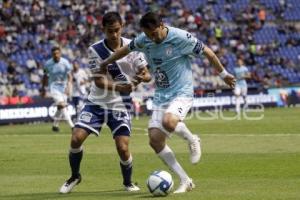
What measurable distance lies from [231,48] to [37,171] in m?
37.6

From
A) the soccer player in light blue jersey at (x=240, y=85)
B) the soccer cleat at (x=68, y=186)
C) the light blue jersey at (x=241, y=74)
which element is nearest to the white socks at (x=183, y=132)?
the soccer cleat at (x=68, y=186)

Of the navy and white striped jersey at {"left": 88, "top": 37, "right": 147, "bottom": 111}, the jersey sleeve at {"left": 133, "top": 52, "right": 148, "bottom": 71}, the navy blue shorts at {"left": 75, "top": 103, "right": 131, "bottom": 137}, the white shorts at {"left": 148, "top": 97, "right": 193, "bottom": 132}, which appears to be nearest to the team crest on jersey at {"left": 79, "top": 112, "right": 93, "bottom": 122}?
the navy blue shorts at {"left": 75, "top": 103, "right": 131, "bottom": 137}

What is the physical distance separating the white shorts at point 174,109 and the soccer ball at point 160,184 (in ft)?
Answer: 2.43

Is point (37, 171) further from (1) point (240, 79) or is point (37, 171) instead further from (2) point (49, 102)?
(1) point (240, 79)

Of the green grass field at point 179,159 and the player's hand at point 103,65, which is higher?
the player's hand at point 103,65

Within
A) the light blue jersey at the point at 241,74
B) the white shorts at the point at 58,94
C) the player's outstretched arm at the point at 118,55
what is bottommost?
the light blue jersey at the point at 241,74

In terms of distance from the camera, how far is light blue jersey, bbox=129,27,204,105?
1218 cm

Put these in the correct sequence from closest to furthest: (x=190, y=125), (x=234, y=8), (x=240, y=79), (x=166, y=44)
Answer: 1. (x=166, y=44)
2. (x=190, y=125)
3. (x=240, y=79)
4. (x=234, y=8)

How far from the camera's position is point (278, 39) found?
5500 centimetres

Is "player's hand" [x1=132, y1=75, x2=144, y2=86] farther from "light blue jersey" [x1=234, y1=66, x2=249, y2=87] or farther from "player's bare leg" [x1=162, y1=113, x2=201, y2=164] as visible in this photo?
"light blue jersey" [x1=234, y1=66, x2=249, y2=87]

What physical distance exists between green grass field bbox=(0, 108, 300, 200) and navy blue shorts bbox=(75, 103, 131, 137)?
95cm

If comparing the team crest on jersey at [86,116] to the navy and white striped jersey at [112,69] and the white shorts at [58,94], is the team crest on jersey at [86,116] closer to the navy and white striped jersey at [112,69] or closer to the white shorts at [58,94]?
the navy and white striped jersey at [112,69]

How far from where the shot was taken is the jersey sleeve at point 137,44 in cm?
1220

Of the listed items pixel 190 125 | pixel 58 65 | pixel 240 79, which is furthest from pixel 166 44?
pixel 240 79
